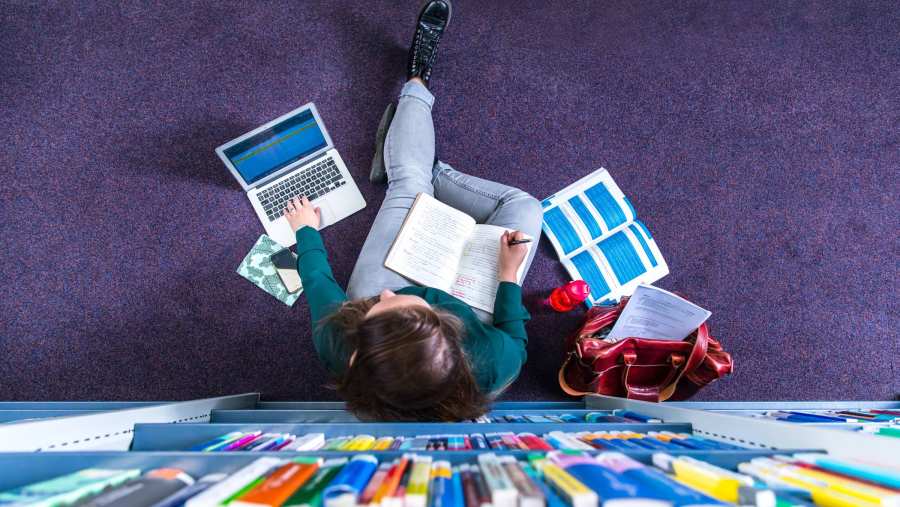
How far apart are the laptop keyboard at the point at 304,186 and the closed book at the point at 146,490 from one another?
1.09 metres

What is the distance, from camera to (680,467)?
0.70m

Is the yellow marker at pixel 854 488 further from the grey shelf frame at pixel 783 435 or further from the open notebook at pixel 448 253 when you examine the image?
the open notebook at pixel 448 253

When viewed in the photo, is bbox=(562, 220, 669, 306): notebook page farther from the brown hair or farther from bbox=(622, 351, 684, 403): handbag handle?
the brown hair

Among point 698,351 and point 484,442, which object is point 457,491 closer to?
point 484,442

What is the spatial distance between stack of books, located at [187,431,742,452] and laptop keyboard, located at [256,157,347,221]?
0.91 metres

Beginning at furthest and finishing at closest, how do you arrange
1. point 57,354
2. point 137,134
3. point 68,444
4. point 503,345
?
point 137,134
point 57,354
point 503,345
point 68,444

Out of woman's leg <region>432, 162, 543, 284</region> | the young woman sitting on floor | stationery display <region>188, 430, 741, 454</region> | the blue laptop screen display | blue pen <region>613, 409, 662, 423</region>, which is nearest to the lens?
stationery display <region>188, 430, 741, 454</region>

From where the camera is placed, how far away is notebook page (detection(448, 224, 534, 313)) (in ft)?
4.66

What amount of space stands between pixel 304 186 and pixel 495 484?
130 cm

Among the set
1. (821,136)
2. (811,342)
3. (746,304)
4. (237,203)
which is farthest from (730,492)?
(821,136)

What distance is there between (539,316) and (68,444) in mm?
1335

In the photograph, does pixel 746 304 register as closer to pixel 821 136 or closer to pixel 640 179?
pixel 640 179

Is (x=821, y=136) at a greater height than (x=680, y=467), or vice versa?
(x=821, y=136)

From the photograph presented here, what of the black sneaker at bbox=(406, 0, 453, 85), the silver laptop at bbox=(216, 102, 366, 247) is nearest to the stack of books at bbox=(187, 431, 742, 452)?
the silver laptop at bbox=(216, 102, 366, 247)
